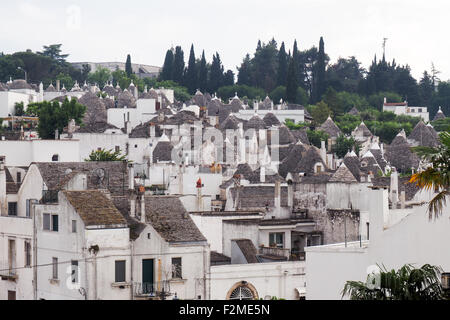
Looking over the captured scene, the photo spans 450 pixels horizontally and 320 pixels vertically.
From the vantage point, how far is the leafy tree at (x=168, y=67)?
146363 millimetres

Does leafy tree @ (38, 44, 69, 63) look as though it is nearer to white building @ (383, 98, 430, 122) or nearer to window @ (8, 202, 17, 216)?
white building @ (383, 98, 430, 122)

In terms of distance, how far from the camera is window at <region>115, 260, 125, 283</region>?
33.4m

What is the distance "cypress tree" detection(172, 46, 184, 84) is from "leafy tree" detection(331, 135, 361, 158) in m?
45.0

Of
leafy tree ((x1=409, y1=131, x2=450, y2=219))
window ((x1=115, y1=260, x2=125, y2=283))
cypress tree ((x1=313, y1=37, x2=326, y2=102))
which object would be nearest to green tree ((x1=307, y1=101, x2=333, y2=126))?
cypress tree ((x1=313, y1=37, x2=326, y2=102))

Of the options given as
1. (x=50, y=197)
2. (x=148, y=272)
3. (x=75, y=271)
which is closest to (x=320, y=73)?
(x=50, y=197)

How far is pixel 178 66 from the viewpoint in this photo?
145m

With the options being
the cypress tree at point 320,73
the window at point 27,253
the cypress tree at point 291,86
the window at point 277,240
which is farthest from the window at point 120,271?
the cypress tree at point 320,73

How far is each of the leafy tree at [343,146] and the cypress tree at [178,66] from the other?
148 feet

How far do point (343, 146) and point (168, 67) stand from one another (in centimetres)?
5255

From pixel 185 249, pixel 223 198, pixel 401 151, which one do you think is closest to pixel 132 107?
pixel 401 151

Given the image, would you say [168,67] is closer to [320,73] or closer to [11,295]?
[320,73]

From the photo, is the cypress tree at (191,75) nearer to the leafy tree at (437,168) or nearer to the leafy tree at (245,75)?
the leafy tree at (245,75)

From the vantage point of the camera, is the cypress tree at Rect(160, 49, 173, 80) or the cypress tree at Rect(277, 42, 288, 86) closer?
the cypress tree at Rect(277, 42, 288, 86)

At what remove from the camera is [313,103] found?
469 ft
